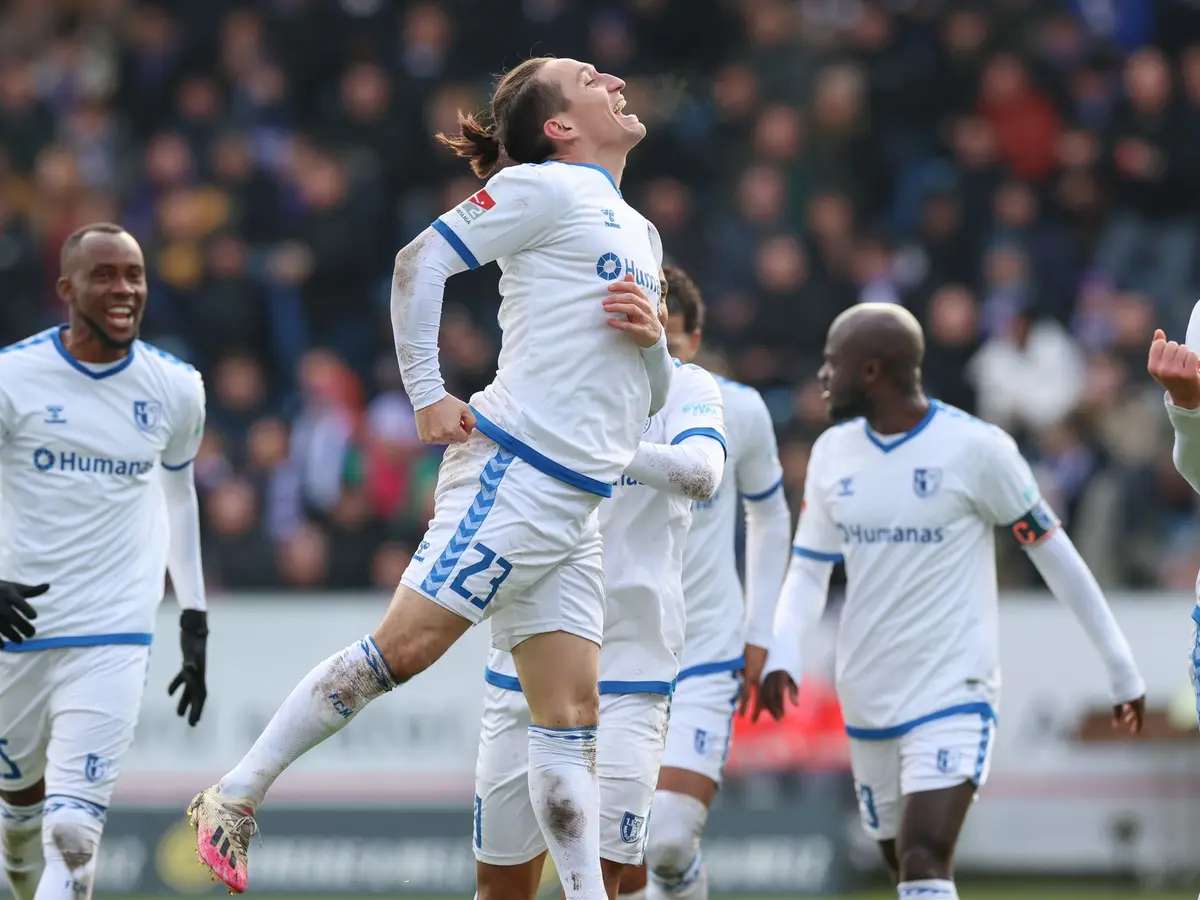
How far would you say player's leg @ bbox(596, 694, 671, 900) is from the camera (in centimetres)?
724

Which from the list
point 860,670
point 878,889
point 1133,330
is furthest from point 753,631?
point 1133,330

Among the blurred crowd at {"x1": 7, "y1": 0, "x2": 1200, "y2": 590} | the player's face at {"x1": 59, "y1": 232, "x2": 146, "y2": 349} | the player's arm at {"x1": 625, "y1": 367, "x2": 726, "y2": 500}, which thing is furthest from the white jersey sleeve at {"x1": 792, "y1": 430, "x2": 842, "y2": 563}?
the blurred crowd at {"x1": 7, "y1": 0, "x2": 1200, "y2": 590}

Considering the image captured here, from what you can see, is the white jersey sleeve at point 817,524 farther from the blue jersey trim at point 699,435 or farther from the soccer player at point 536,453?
the soccer player at point 536,453

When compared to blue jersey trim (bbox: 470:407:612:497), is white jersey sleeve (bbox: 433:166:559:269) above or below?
above

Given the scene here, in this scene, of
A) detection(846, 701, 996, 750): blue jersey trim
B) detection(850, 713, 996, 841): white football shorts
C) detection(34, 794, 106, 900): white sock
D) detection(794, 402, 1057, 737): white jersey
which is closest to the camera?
detection(34, 794, 106, 900): white sock

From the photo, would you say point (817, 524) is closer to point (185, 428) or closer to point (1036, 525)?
point (1036, 525)

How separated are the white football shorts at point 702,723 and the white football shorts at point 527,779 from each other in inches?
45.5

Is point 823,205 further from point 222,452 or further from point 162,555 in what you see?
point 162,555

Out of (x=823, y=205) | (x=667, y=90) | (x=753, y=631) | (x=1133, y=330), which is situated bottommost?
(x=753, y=631)

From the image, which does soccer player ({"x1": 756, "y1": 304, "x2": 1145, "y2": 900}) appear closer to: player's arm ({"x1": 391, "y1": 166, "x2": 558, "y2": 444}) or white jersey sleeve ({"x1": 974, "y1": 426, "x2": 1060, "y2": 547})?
white jersey sleeve ({"x1": 974, "y1": 426, "x2": 1060, "y2": 547})

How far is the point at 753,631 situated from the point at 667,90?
963 centimetres

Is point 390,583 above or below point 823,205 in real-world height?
below

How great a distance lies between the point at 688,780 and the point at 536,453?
283 cm

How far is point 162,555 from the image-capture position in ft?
28.3
